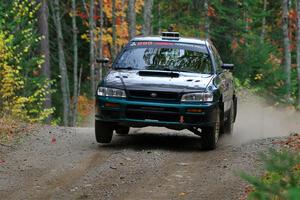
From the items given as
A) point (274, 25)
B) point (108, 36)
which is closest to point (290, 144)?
point (108, 36)

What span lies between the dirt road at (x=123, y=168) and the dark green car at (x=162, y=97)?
0.48 meters

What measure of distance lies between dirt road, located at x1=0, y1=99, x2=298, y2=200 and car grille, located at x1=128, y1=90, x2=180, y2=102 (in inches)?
33.7

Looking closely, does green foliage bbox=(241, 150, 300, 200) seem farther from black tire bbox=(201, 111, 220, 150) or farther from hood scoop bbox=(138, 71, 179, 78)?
hood scoop bbox=(138, 71, 179, 78)

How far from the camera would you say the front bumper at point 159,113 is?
11.3 m

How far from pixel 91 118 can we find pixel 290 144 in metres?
25.9

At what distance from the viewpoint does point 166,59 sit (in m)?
12.6

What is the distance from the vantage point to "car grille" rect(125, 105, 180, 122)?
11.3m

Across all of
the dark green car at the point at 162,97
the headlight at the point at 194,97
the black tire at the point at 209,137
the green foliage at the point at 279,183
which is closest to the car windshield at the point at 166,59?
the dark green car at the point at 162,97

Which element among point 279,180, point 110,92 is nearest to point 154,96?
point 110,92

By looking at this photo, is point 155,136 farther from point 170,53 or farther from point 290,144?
point 290,144

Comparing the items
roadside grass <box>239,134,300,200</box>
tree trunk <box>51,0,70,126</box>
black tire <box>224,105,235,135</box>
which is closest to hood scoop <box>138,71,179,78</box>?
black tire <box>224,105,235,135</box>

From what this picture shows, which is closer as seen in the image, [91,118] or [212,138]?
[212,138]

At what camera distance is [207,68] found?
41.2ft

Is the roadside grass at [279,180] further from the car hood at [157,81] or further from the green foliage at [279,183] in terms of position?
the car hood at [157,81]
